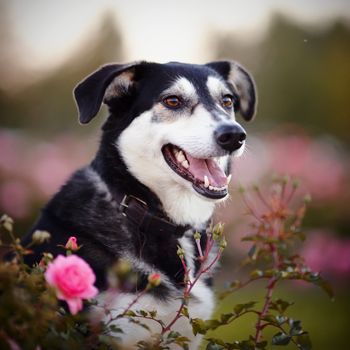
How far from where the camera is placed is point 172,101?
3.48 m

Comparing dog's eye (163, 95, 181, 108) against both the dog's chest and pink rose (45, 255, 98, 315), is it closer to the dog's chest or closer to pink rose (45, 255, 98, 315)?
the dog's chest

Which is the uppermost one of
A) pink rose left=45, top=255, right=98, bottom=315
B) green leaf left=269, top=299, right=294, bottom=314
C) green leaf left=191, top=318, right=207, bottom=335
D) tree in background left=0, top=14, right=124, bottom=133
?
tree in background left=0, top=14, right=124, bottom=133

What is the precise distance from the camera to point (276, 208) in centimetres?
299

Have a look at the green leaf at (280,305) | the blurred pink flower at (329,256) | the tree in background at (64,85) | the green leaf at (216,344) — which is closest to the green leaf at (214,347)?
the green leaf at (216,344)

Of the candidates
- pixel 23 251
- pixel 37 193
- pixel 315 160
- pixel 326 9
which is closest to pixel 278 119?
pixel 326 9

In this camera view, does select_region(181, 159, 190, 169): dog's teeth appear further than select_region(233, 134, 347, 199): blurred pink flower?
No

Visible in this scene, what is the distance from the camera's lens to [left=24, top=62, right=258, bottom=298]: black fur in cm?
307

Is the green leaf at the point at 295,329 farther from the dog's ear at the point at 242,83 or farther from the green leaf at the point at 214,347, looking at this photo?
the dog's ear at the point at 242,83

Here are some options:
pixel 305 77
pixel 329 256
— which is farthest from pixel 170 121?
pixel 305 77

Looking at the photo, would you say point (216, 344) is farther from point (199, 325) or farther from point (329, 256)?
point (329, 256)

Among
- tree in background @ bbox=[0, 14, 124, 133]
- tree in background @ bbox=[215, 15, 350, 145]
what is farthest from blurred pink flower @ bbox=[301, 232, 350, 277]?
tree in background @ bbox=[0, 14, 124, 133]

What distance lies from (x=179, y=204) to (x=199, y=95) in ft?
2.34

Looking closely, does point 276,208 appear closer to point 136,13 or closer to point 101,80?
point 101,80

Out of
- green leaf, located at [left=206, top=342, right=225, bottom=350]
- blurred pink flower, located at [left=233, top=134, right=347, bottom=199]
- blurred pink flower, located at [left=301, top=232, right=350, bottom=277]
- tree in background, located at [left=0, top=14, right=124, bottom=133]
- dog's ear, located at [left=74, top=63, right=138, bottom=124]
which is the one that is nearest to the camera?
green leaf, located at [left=206, top=342, right=225, bottom=350]
